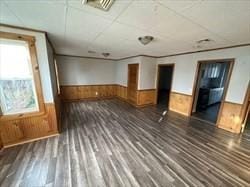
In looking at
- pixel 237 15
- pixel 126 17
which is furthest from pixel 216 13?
pixel 126 17

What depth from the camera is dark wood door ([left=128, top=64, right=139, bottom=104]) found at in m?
5.22

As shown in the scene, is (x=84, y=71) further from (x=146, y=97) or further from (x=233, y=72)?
(x=233, y=72)

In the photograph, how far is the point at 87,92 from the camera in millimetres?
6266

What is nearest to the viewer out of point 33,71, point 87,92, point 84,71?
point 33,71

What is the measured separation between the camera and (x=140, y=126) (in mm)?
3359

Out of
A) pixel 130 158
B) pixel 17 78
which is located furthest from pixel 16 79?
pixel 130 158

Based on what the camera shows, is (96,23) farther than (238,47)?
No

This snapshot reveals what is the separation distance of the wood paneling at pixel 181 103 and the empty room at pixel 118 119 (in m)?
0.33

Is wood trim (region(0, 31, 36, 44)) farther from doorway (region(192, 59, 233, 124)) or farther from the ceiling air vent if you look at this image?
doorway (region(192, 59, 233, 124))

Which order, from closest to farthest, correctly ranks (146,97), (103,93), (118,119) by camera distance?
(118,119) → (146,97) → (103,93)

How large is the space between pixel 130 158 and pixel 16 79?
2778mm

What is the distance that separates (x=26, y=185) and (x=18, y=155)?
829 mm

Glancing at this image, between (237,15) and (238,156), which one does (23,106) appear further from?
(238,156)

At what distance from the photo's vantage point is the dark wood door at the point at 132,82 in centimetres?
522
